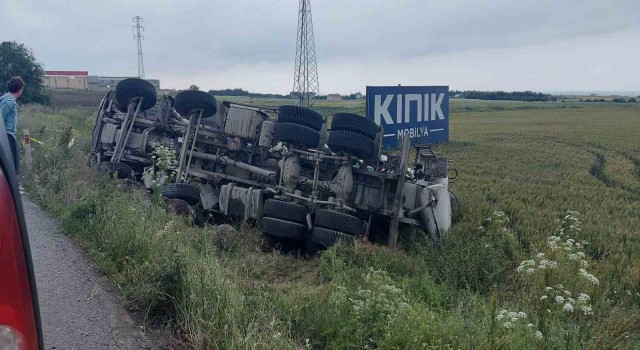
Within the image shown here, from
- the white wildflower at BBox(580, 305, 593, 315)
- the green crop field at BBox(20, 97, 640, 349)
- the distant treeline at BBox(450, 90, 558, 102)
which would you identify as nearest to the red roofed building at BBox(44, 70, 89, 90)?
the distant treeline at BBox(450, 90, 558, 102)

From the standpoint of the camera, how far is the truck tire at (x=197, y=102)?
10.2 meters

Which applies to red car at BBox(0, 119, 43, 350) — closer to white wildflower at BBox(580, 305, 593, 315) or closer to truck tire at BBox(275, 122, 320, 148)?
white wildflower at BBox(580, 305, 593, 315)

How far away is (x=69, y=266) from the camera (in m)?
5.17

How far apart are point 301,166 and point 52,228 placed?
4041 mm

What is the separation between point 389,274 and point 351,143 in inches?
105

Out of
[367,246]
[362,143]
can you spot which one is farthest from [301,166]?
[367,246]

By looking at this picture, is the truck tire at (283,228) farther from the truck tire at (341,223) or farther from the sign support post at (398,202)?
the sign support post at (398,202)

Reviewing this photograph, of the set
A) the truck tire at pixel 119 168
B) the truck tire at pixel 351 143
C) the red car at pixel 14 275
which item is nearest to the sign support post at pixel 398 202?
the truck tire at pixel 351 143

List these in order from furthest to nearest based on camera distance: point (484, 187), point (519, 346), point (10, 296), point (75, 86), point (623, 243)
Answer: point (75, 86)
point (484, 187)
point (623, 243)
point (519, 346)
point (10, 296)

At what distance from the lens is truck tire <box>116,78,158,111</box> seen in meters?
11.3

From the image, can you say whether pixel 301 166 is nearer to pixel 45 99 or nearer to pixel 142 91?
pixel 142 91

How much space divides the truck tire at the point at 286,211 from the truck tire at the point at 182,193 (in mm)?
Result: 1595

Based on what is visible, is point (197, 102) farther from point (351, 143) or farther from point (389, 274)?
point (389, 274)

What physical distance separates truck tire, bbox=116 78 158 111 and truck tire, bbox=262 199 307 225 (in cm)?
444
